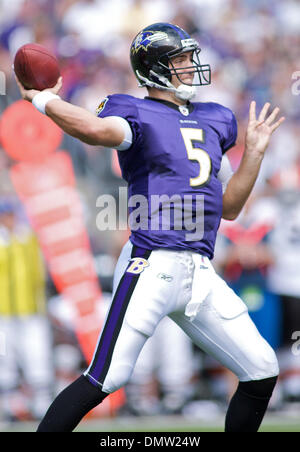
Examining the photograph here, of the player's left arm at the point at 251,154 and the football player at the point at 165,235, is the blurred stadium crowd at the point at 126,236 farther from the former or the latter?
the football player at the point at 165,235

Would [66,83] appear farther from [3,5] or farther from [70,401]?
[70,401]

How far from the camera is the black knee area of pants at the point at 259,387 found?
2.74m

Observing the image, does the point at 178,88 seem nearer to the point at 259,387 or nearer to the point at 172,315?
the point at 172,315

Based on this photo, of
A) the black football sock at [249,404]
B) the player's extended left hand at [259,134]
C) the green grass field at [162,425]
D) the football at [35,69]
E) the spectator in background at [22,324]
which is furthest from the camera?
the spectator in background at [22,324]

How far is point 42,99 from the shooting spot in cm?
260

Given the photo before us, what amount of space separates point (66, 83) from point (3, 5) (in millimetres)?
953

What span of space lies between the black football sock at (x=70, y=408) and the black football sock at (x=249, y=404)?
0.54 metres

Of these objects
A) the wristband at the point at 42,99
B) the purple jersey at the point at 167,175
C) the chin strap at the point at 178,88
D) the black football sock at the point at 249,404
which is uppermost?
the chin strap at the point at 178,88

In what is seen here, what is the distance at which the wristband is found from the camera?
259cm

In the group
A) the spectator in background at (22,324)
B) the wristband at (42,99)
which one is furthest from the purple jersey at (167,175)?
the spectator in background at (22,324)

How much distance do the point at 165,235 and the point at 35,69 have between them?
752 millimetres

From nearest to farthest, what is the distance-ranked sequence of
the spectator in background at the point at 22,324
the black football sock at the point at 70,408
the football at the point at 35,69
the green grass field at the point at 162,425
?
the black football sock at the point at 70,408
the football at the point at 35,69
the green grass field at the point at 162,425
the spectator in background at the point at 22,324

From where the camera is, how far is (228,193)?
3.04 meters

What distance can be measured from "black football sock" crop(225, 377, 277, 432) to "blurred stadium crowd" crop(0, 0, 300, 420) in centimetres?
213
